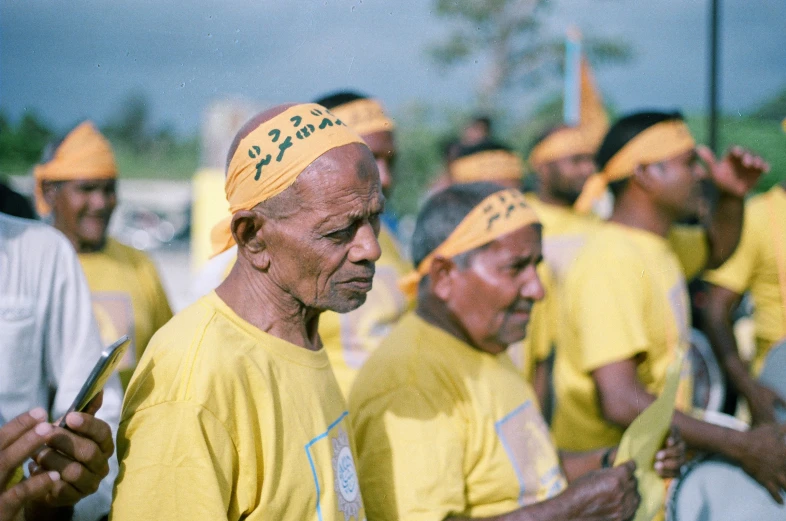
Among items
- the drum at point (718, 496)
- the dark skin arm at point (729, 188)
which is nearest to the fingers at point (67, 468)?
the drum at point (718, 496)

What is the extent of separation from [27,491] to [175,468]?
416mm

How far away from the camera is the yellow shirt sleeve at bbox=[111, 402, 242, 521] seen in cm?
163

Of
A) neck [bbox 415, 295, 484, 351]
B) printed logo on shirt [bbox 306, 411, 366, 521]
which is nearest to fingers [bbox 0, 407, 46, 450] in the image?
printed logo on shirt [bbox 306, 411, 366, 521]

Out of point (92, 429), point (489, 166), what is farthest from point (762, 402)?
point (92, 429)

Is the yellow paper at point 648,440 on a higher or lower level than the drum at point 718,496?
higher

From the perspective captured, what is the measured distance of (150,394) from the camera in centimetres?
174

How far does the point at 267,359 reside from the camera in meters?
1.90

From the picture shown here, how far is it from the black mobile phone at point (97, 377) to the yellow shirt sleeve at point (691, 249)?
391 cm

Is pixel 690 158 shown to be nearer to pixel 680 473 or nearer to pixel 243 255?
pixel 680 473

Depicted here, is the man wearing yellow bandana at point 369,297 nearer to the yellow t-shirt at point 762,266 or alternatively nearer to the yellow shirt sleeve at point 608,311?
the yellow shirt sleeve at point 608,311

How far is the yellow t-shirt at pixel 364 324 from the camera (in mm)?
3604

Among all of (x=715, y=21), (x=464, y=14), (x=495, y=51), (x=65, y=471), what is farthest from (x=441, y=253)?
(x=495, y=51)

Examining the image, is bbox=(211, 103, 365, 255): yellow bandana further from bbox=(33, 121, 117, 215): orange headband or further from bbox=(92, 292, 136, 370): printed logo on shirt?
bbox=(33, 121, 117, 215): orange headband

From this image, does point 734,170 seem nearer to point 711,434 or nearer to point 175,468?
point 711,434
